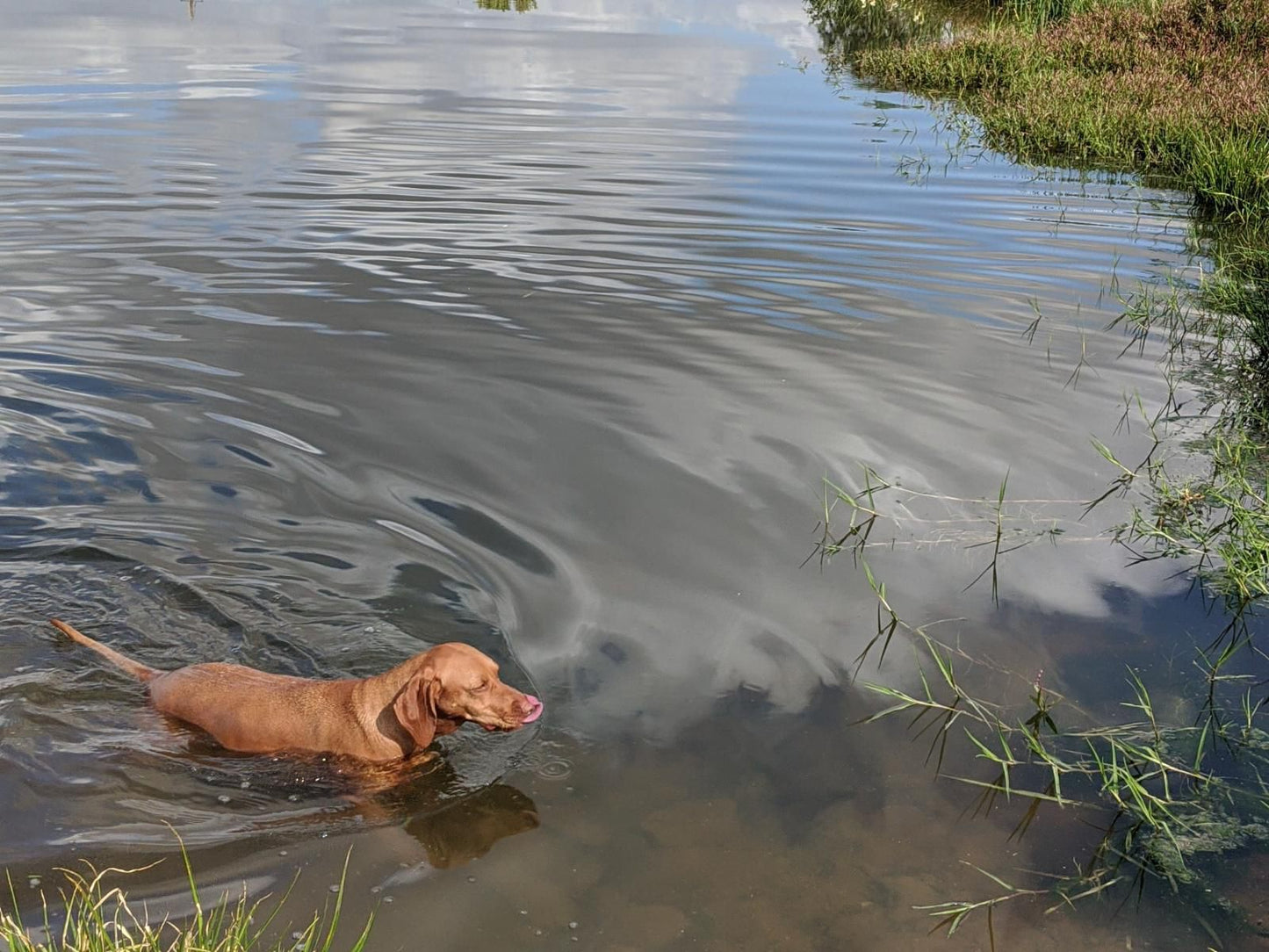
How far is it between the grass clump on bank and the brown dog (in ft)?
33.1

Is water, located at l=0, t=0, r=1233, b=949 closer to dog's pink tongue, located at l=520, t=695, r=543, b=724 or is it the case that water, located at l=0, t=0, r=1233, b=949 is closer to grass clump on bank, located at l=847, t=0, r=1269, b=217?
dog's pink tongue, located at l=520, t=695, r=543, b=724

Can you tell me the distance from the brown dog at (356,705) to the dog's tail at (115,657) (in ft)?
0.51

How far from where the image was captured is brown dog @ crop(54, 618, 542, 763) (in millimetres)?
4449

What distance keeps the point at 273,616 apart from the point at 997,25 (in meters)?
21.5

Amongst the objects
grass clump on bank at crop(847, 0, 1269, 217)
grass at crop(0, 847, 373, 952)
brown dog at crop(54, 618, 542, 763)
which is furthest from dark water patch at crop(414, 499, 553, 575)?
grass clump on bank at crop(847, 0, 1269, 217)

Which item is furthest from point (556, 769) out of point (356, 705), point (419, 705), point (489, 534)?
point (489, 534)

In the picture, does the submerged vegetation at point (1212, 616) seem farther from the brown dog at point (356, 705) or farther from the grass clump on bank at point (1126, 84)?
the brown dog at point (356, 705)

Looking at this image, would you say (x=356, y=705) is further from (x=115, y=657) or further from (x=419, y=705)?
(x=115, y=657)

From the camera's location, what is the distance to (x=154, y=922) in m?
3.62

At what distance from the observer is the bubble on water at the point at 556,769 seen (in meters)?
4.44

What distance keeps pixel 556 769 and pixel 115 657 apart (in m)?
2.02

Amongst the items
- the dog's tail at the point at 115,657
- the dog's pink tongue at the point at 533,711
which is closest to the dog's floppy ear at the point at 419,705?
the dog's pink tongue at the point at 533,711

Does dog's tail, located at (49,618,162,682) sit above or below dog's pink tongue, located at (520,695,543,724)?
below

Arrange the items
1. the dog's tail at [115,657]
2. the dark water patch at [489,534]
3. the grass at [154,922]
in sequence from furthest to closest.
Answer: the dark water patch at [489,534] < the dog's tail at [115,657] < the grass at [154,922]
